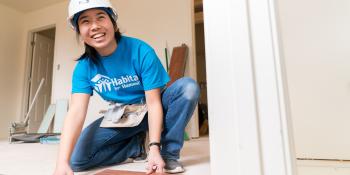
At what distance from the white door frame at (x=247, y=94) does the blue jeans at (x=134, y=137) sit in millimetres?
479

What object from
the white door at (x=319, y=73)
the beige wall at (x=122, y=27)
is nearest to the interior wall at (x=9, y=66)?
the beige wall at (x=122, y=27)

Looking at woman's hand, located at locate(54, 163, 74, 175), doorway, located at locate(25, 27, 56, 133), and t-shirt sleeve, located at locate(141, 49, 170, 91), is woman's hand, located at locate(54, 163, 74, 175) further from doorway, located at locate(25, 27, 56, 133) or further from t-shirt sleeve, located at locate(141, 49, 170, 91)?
doorway, located at locate(25, 27, 56, 133)

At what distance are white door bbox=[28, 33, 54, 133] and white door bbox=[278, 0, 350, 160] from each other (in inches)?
178

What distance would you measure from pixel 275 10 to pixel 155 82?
598 mm

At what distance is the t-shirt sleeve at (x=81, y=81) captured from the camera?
42.2 inches

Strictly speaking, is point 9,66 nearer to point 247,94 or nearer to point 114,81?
point 114,81

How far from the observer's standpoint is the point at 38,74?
452cm

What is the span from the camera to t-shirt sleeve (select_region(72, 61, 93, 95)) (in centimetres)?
107

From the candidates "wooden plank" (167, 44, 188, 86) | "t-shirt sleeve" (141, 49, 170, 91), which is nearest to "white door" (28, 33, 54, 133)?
A: "wooden plank" (167, 44, 188, 86)

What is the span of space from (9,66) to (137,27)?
266 cm

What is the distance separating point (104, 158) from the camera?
117 centimetres

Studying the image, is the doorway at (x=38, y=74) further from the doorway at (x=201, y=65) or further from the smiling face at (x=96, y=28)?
the smiling face at (x=96, y=28)

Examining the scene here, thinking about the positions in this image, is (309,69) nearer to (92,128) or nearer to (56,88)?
(92,128)

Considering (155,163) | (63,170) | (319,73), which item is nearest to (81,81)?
(63,170)
